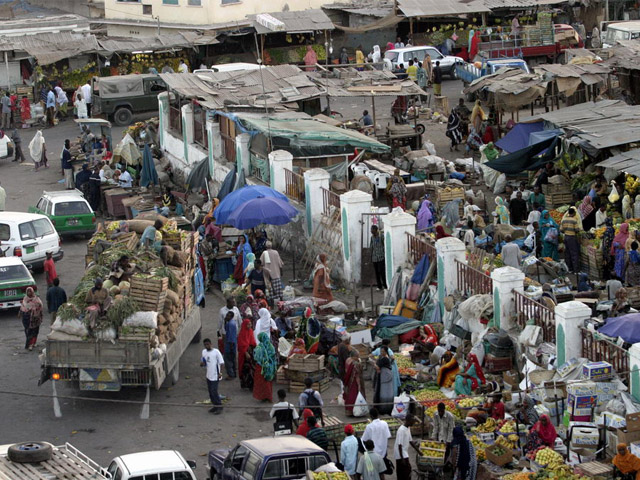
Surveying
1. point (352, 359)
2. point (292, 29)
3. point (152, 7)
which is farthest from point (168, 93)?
point (352, 359)

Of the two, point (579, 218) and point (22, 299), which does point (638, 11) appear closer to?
point (579, 218)

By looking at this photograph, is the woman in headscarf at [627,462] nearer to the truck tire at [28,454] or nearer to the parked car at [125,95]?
the truck tire at [28,454]

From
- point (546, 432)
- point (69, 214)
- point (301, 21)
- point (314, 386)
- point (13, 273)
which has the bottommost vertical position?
point (314, 386)

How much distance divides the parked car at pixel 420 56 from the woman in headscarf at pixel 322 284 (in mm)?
21359

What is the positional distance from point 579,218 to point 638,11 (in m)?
28.4

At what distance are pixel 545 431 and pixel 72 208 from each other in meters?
16.2

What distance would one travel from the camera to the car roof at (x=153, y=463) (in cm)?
1501

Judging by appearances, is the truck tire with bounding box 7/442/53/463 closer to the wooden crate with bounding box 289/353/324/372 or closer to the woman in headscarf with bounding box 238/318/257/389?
the woman in headscarf with bounding box 238/318/257/389

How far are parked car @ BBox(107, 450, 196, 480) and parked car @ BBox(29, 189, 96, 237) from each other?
15.3 metres

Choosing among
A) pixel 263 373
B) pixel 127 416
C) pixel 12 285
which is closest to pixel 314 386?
pixel 263 373

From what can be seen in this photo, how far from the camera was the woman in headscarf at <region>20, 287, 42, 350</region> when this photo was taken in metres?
22.0

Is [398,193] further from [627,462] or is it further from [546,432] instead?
[627,462]

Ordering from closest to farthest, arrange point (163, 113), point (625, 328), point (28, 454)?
1. point (28, 454)
2. point (625, 328)
3. point (163, 113)

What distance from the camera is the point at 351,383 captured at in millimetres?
19219
